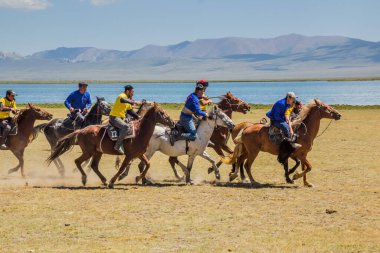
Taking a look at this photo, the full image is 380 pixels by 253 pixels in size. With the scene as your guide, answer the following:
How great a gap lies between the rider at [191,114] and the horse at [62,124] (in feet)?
9.52

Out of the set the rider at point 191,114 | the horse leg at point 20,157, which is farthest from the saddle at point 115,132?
the horse leg at point 20,157

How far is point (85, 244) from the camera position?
10289 millimetres

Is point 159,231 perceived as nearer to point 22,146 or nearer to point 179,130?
point 179,130

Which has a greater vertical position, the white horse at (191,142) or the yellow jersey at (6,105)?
the yellow jersey at (6,105)

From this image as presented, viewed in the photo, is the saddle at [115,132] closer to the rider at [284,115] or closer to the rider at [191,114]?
the rider at [191,114]

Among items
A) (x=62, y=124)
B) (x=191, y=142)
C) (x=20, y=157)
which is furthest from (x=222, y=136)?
(x=20, y=157)

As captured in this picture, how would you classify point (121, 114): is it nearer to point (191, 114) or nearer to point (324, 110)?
point (191, 114)

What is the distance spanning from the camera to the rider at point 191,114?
16516 mm

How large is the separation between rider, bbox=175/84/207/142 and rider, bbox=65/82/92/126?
12.7 feet

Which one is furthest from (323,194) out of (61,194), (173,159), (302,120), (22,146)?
(22,146)

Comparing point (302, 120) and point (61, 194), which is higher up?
point (302, 120)

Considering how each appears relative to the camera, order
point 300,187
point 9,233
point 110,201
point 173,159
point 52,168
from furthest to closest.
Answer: point 52,168
point 173,159
point 300,187
point 110,201
point 9,233

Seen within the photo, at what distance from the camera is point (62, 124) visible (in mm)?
19688

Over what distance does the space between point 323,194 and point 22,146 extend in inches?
335
